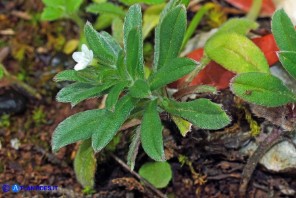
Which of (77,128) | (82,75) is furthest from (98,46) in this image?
(77,128)

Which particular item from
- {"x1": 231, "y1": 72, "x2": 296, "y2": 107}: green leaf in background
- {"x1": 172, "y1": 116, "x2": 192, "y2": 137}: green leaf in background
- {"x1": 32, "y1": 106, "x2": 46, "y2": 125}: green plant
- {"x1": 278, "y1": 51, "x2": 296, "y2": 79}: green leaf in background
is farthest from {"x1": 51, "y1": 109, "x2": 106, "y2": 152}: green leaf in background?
{"x1": 278, "y1": 51, "x2": 296, "y2": 79}: green leaf in background

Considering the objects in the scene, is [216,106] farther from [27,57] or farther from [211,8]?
[27,57]

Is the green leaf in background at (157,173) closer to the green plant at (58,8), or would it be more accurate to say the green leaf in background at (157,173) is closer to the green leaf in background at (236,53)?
the green leaf in background at (236,53)

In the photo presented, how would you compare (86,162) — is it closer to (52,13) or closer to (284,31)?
(52,13)

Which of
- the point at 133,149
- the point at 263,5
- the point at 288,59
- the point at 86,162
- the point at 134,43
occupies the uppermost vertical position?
the point at 134,43

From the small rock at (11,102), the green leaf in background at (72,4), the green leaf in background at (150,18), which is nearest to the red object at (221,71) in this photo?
the green leaf in background at (150,18)

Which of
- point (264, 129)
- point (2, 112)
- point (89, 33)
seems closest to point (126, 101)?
point (89, 33)

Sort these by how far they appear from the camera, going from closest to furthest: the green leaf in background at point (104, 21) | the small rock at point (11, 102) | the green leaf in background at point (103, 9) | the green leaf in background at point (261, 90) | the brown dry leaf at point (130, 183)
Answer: the green leaf in background at point (261, 90) < the brown dry leaf at point (130, 183) < the green leaf in background at point (103, 9) < the small rock at point (11, 102) < the green leaf in background at point (104, 21)
